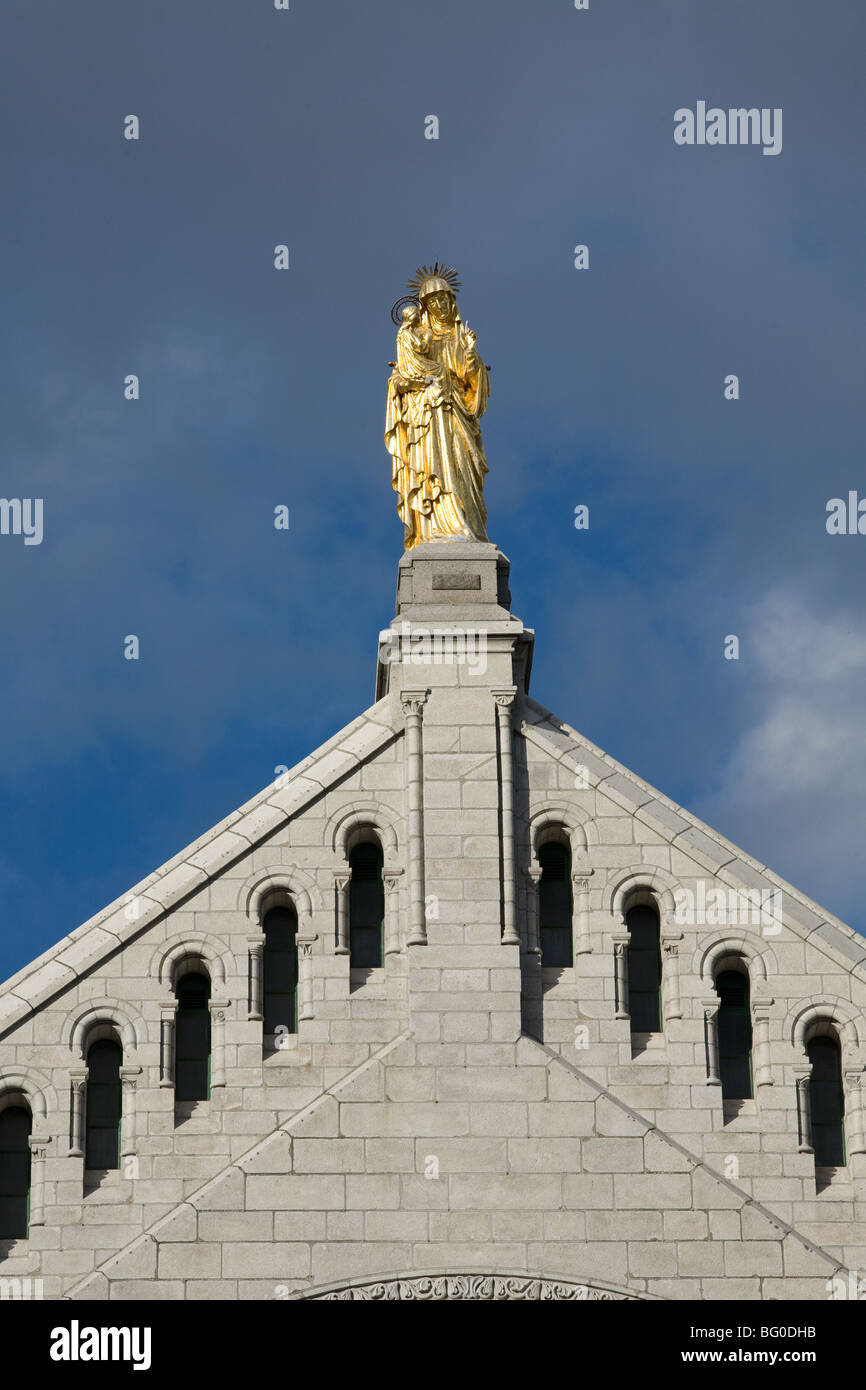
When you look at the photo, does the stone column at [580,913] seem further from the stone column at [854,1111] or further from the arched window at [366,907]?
the stone column at [854,1111]

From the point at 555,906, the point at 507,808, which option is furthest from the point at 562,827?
the point at 555,906

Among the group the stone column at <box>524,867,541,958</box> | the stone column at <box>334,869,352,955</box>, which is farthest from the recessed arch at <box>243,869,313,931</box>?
the stone column at <box>524,867,541,958</box>

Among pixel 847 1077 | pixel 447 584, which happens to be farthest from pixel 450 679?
pixel 847 1077

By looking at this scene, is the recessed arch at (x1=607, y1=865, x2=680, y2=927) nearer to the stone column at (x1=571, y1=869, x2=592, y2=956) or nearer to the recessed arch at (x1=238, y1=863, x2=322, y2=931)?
the stone column at (x1=571, y1=869, x2=592, y2=956)

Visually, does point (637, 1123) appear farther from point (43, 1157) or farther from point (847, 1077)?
point (43, 1157)

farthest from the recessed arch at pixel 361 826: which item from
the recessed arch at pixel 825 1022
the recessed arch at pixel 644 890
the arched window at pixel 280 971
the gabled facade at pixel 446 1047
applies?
the recessed arch at pixel 825 1022

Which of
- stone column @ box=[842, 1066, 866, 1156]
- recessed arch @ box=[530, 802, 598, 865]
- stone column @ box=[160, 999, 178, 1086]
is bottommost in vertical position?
stone column @ box=[842, 1066, 866, 1156]

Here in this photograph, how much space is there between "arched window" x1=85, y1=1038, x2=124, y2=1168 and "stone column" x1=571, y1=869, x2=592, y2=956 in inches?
241

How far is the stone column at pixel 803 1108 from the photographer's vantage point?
138ft

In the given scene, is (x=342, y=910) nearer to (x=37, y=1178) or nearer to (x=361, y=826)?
(x=361, y=826)

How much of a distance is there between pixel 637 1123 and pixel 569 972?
2.37 m

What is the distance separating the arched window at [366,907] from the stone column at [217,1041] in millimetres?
1868

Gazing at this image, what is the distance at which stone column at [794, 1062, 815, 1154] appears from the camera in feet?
138

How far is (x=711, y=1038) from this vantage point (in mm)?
42469
